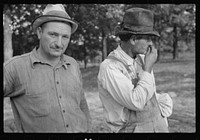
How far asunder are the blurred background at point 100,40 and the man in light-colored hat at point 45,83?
1.58 m

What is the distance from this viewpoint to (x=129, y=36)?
214cm

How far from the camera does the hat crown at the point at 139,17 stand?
213 centimetres

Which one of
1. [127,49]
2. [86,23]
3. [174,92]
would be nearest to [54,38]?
[127,49]

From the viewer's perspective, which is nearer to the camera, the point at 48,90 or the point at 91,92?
the point at 48,90

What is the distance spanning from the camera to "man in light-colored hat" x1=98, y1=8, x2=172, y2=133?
79.7 inches

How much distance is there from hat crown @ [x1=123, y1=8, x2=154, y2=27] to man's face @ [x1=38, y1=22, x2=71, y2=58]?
58 centimetres

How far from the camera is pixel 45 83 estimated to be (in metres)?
2.08

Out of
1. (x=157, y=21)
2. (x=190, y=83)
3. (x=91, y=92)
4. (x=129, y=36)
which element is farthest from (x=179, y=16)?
(x=129, y=36)

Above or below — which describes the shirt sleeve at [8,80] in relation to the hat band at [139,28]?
below

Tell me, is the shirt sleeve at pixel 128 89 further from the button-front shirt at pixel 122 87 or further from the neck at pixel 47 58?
the neck at pixel 47 58

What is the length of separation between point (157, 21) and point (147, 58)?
14.4 feet

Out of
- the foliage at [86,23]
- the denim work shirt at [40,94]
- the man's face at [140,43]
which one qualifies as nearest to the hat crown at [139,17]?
the man's face at [140,43]

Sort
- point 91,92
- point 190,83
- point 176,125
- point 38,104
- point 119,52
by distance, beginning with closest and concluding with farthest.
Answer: point 38,104 → point 119,52 → point 176,125 → point 91,92 → point 190,83

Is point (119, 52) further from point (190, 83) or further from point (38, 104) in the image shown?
point (190, 83)
